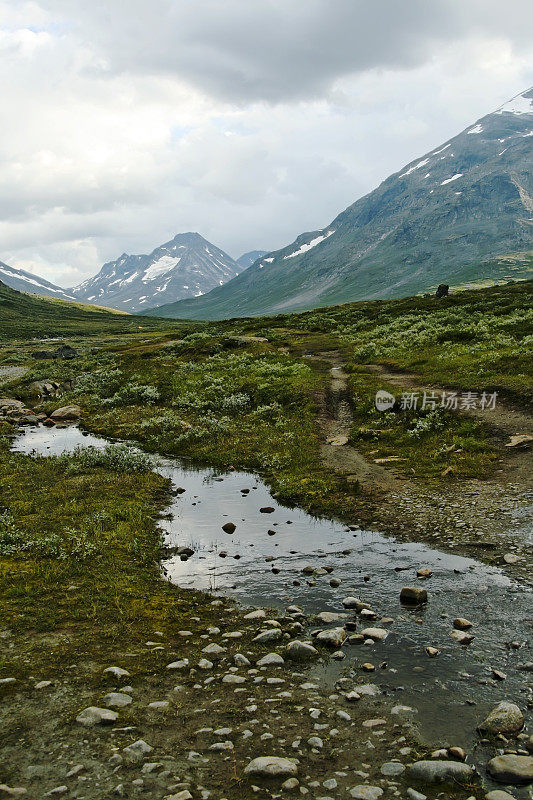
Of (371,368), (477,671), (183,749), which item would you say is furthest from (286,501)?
(371,368)

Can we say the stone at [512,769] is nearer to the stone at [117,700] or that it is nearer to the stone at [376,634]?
the stone at [376,634]

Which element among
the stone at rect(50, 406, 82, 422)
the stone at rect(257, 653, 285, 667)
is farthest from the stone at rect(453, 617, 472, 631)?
the stone at rect(50, 406, 82, 422)

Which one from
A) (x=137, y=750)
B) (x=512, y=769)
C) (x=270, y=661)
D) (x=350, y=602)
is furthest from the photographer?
(x=350, y=602)

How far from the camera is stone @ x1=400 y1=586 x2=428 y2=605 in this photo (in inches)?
473

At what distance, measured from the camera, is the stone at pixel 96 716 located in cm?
805

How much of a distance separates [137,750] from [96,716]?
111 cm

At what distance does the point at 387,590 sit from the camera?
12.8 meters

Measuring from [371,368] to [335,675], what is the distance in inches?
1442

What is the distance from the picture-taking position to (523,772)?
6.86 metres

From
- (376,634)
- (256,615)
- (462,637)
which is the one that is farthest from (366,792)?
(256,615)

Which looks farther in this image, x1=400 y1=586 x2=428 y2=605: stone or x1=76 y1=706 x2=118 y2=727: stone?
x1=400 y1=586 x2=428 y2=605: stone

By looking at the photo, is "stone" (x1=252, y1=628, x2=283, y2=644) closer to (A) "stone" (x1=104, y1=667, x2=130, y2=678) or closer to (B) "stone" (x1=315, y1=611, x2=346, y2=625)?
(B) "stone" (x1=315, y1=611, x2=346, y2=625)

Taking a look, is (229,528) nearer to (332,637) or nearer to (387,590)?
(387,590)

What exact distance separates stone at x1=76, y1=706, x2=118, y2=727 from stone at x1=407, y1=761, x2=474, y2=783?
4.56m
